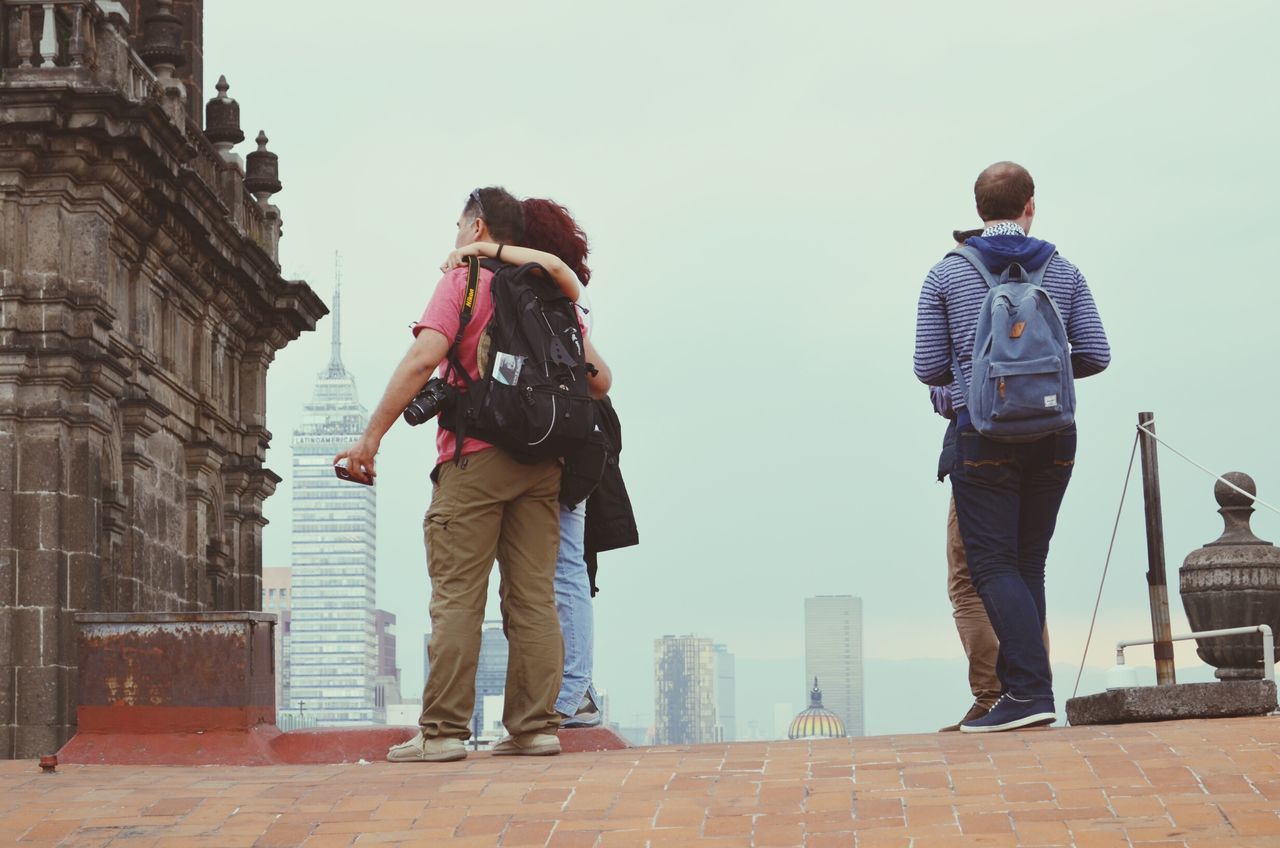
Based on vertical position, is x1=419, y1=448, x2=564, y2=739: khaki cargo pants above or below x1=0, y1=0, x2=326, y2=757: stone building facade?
below

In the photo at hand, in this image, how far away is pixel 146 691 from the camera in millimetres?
9141

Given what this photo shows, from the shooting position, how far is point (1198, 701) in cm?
818

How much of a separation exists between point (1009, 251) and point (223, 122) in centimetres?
1682

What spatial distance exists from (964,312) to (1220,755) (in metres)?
2.12

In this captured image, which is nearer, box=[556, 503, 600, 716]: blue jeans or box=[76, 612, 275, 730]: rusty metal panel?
box=[556, 503, 600, 716]: blue jeans

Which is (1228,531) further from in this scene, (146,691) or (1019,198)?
(146,691)

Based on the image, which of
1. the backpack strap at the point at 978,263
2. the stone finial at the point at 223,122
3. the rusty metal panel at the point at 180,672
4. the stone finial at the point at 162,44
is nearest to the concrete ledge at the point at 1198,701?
the backpack strap at the point at 978,263

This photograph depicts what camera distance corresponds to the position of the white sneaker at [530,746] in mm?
7867

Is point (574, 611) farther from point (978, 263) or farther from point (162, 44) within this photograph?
point (162, 44)

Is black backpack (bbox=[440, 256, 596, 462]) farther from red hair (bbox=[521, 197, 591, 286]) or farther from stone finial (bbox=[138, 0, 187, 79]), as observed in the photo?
stone finial (bbox=[138, 0, 187, 79])

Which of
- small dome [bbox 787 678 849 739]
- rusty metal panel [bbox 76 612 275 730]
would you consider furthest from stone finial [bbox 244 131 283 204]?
small dome [bbox 787 678 849 739]

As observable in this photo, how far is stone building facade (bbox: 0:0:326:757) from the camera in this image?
16609mm

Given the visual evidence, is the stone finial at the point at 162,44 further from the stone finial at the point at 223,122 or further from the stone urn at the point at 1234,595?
the stone urn at the point at 1234,595

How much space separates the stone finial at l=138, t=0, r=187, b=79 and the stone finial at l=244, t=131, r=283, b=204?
13.4ft
